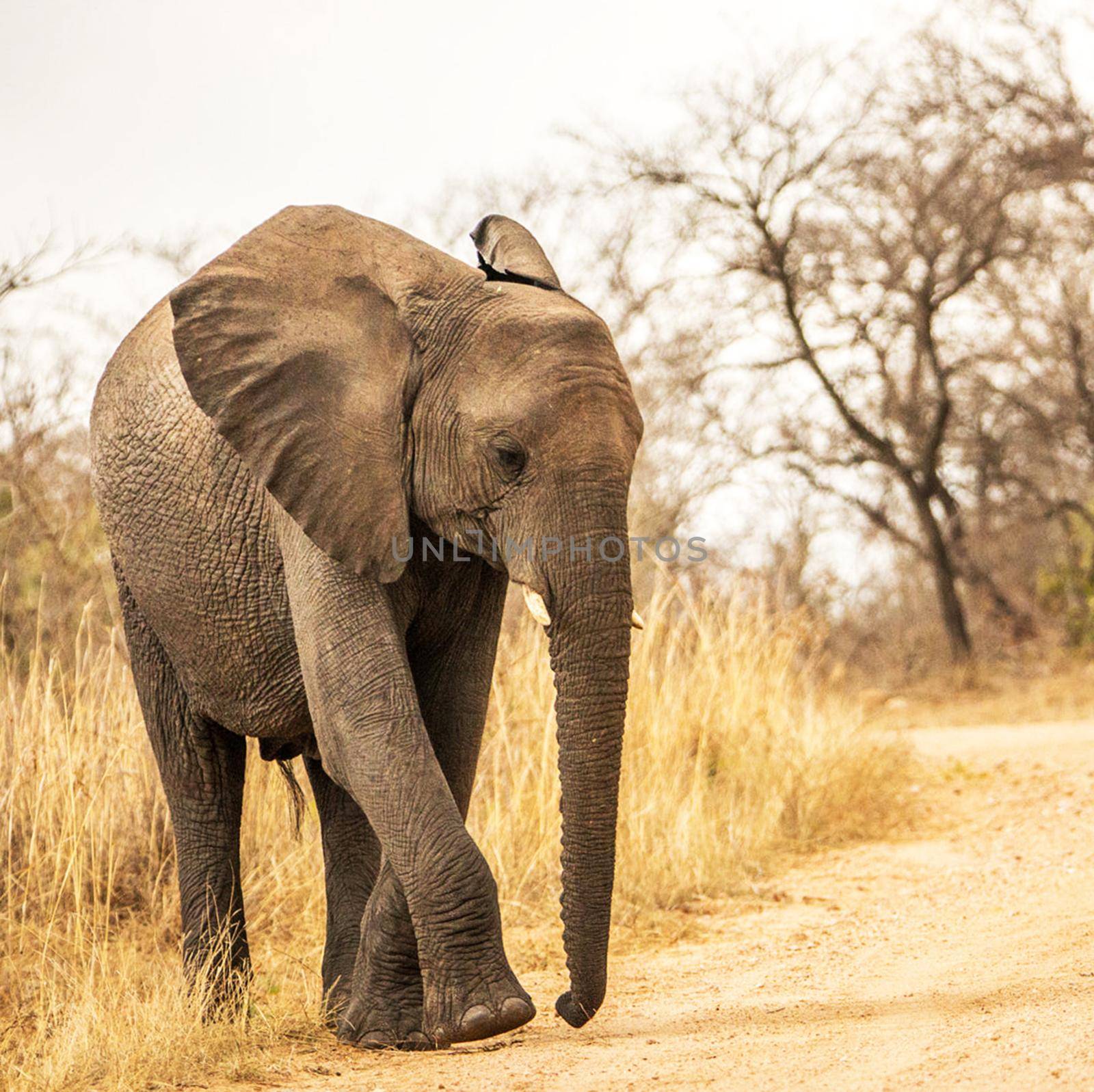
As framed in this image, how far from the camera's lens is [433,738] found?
15.0 feet

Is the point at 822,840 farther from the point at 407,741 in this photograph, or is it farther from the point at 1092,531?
the point at 1092,531

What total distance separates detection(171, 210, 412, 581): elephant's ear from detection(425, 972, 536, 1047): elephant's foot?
3.44 feet

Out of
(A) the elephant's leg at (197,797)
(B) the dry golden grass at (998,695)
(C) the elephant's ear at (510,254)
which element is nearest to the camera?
(C) the elephant's ear at (510,254)

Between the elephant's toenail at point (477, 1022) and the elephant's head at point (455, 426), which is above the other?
the elephant's head at point (455, 426)

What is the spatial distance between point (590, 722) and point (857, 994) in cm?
147

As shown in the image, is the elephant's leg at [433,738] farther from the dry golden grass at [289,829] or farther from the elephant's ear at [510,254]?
the elephant's ear at [510,254]

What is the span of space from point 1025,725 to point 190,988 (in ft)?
32.7

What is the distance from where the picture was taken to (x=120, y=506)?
5023 millimetres

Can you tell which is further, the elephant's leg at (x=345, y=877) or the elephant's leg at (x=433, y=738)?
the elephant's leg at (x=345, y=877)

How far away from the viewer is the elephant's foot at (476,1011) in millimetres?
3824

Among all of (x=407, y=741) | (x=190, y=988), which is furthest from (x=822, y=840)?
(x=407, y=741)

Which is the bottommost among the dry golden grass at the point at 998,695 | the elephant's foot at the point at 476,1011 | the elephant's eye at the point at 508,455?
the elephant's foot at the point at 476,1011

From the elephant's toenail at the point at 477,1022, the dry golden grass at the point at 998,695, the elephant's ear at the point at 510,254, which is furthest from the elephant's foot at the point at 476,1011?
the dry golden grass at the point at 998,695

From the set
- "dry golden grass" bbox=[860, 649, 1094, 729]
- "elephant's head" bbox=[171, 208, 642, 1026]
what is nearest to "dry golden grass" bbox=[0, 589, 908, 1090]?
"elephant's head" bbox=[171, 208, 642, 1026]
